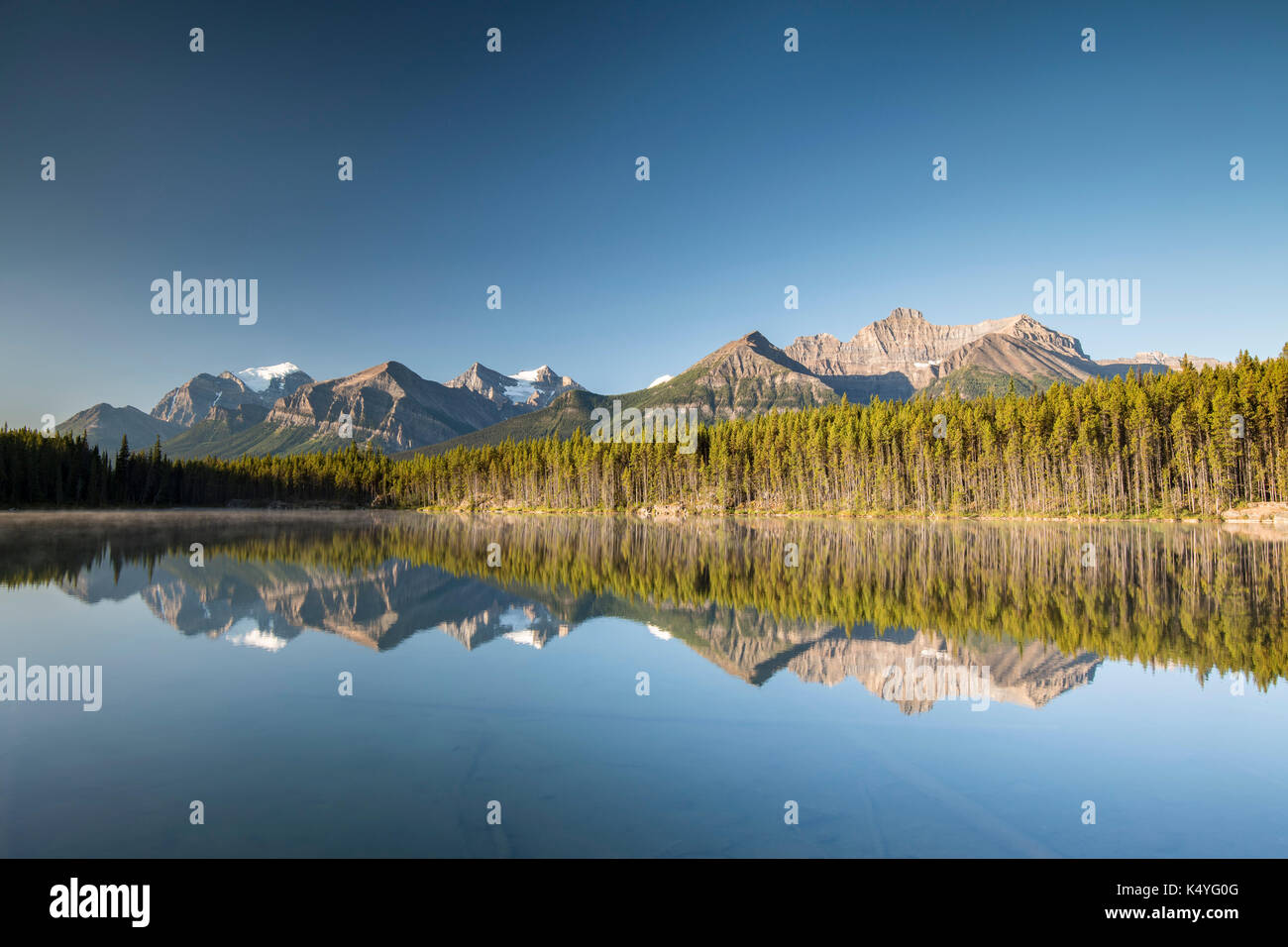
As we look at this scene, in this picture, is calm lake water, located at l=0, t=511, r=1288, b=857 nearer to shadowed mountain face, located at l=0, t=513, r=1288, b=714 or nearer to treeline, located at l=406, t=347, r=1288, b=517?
shadowed mountain face, located at l=0, t=513, r=1288, b=714

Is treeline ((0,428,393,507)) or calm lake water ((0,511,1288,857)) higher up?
treeline ((0,428,393,507))

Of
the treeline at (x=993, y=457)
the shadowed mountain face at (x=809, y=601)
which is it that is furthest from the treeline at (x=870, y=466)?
the shadowed mountain face at (x=809, y=601)

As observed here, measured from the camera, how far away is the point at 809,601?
72.8 feet

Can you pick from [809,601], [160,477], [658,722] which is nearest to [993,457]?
[809,601]

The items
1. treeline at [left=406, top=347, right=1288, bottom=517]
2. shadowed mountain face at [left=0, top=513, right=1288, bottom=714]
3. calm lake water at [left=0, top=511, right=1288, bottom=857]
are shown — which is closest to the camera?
calm lake water at [left=0, top=511, right=1288, bottom=857]

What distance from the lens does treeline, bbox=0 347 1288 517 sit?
69875mm

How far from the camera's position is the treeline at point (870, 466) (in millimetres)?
69875

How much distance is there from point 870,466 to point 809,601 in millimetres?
81892

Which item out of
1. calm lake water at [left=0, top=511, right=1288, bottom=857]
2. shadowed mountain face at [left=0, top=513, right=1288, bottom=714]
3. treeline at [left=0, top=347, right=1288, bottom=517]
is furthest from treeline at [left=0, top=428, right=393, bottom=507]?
calm lake water at [left=0, top=511, right=1288, bottom=857]

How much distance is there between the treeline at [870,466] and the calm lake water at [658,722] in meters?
60.8

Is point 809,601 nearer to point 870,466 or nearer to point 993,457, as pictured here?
point 993,457

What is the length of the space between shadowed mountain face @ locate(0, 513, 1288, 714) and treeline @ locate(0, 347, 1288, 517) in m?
35.4

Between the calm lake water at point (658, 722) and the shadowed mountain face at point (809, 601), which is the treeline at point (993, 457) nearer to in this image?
the shadowed mountain face at point (809, 601)

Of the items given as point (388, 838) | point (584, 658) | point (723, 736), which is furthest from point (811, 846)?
point (584, 658)
